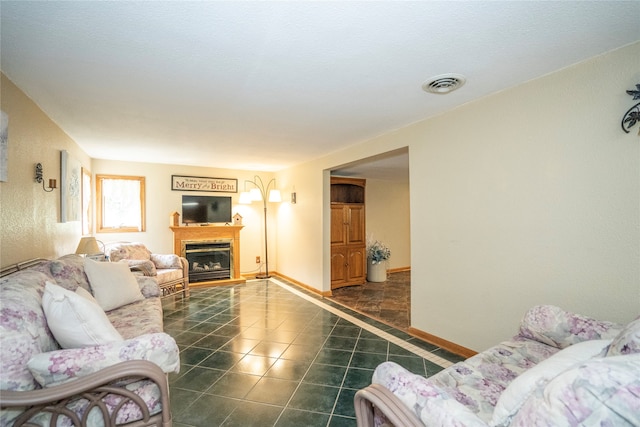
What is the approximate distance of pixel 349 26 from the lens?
1.46 meters

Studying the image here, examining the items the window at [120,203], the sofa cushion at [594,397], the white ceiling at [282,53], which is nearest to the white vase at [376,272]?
the white ceiling at [282,53]

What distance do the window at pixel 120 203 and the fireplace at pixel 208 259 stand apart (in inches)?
37.0

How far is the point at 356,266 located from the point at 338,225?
0.92 metres

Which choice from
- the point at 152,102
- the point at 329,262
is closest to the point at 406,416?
the point at 152,102

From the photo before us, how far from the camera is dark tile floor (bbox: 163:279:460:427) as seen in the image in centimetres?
187

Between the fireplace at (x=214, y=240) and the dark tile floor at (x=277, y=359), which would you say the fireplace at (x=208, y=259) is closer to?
the fireplace at (x=214, y=240)

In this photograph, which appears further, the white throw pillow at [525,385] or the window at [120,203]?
the window at [120,203]

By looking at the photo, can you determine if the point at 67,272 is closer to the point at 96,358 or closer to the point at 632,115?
the point at 96,358

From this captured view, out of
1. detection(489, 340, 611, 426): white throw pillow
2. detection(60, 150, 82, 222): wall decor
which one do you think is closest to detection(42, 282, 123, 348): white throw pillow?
detection(489, 340, 611, 426): white throw pillow

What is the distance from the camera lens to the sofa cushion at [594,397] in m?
0.62

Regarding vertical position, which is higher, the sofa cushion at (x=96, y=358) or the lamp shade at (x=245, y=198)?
the lamp shade at (x=245, y=198)

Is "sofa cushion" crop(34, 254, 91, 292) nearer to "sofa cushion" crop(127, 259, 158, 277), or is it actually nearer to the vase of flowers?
"sofa cushion" crop(127, 259, 158, 277)

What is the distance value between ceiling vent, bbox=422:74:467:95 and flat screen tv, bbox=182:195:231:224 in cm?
468

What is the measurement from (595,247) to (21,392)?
3018mm
